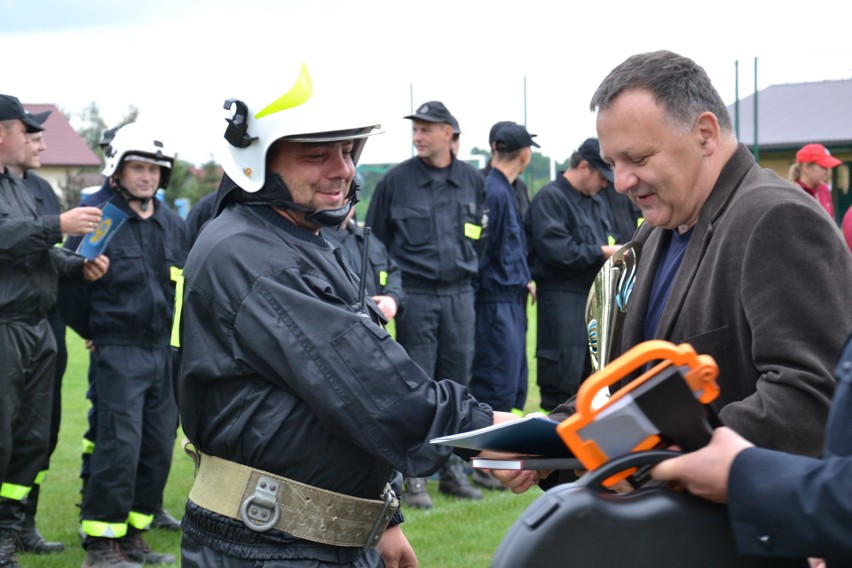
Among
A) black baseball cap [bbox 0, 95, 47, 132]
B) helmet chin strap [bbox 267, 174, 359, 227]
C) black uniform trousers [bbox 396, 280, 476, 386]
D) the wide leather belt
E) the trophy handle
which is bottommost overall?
black uniform trousers [bbox 396, 280, 476, 386]

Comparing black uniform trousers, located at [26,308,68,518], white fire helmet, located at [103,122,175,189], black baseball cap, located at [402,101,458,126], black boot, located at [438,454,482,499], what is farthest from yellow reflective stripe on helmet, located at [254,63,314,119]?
black baseball cap, located at [402,101,458,126]

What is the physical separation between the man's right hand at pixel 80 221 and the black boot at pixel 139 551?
1967 millimetres

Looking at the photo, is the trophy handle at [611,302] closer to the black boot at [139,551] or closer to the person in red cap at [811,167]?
the black boot at [139,551]

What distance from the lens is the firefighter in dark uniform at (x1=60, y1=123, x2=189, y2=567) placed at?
260 inches

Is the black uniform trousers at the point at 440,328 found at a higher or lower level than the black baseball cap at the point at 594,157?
lower

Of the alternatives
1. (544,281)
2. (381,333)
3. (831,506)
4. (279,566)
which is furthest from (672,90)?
(544,281)

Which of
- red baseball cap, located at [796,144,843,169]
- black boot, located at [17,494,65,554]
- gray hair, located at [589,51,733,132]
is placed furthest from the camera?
red baseball cap, located at [796,144,843,169]

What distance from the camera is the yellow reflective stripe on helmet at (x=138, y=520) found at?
6.93 m

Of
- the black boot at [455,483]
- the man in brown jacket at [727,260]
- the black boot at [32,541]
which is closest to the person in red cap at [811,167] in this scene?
the black boot at [455,483]

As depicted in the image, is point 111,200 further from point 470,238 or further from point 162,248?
point 470,238

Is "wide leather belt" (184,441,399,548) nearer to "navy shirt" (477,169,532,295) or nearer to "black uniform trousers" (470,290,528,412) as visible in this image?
"black uniform trousers" (470,290,528,412)

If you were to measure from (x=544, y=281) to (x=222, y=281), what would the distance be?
665cm

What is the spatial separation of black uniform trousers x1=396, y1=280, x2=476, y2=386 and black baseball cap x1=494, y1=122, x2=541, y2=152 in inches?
56.7

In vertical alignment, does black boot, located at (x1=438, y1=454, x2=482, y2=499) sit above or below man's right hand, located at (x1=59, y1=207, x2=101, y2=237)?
below
